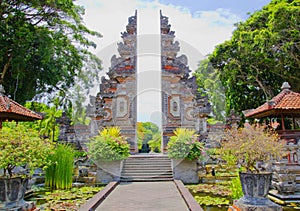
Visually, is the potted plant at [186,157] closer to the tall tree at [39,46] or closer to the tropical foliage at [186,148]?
the tropical foliage at [186,148]

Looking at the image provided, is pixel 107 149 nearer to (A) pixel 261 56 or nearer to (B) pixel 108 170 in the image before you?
(B) pixel 108 170

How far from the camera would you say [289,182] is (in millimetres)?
7059

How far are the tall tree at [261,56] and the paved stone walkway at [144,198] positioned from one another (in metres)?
9.10

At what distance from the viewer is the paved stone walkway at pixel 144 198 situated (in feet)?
19.2

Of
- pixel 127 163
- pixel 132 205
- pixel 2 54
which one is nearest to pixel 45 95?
pixel 2 54

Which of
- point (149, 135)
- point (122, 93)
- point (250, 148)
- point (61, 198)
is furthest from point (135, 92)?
point (250, 148)

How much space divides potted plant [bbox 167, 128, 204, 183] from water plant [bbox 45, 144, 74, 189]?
350cm

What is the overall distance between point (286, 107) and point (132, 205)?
7.01 meters

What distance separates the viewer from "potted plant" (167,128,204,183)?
973cm

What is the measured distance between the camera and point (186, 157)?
384 inches

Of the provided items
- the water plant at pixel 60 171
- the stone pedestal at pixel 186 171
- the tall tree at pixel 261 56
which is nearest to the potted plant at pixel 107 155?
the water plant at pixel 60 171

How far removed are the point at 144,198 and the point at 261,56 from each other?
36.0 ft

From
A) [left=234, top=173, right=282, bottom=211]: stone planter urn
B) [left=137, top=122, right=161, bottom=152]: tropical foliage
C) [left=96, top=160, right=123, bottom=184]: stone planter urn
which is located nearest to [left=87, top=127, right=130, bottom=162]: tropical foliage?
[left=96, top=160, right=123, bottom=184]: stone planter urn

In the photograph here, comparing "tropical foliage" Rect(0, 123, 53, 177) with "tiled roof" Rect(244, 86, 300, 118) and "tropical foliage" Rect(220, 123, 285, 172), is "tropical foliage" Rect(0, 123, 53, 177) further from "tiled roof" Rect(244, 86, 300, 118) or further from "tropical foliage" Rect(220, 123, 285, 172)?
"tiled roof" Rect(244, 86, 300, 118)
